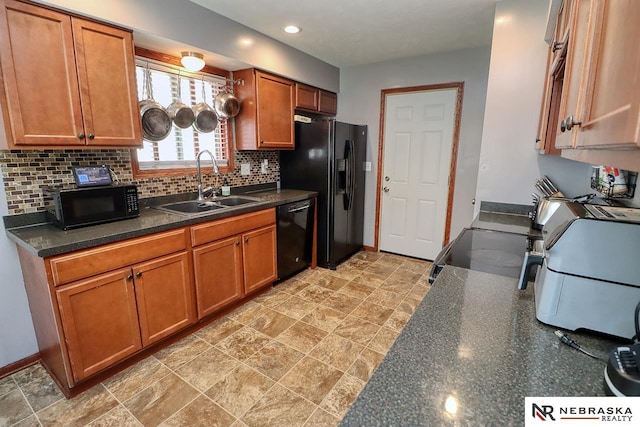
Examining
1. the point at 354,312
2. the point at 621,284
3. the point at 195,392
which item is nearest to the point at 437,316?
the point at 621,284

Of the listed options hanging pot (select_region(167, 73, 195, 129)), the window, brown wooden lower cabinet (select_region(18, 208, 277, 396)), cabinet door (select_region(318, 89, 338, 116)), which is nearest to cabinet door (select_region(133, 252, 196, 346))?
brown wooden lower cabinet (select_region(18, 208, 277, 396))

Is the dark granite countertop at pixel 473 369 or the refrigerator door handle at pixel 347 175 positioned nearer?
the dark granite countertop at pixel 473 369

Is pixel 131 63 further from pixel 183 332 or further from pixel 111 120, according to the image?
pixel 183 332

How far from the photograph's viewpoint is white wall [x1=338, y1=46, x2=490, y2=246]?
317 centimetres

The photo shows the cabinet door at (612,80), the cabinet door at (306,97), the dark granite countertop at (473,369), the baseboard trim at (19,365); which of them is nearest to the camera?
the cabinet door at (612,80)

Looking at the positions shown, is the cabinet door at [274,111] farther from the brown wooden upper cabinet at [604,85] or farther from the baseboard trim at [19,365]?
the brown wooden upper cabinet at [604,85]

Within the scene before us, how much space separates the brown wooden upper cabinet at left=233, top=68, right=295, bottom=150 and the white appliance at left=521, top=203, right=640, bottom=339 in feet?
8.45

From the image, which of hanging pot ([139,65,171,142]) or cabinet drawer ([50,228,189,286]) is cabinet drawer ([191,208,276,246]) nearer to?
cabinet drawer ([50,228,189,286])

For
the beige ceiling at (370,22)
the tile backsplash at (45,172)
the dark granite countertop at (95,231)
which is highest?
the beige ceiling at (370,22)

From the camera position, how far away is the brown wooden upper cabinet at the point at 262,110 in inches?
113

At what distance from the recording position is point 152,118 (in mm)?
2275

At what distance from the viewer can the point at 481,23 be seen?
Answer: 8.25ft

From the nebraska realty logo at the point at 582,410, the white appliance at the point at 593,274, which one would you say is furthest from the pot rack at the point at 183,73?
the nebraska realty logo at the point at 582,410

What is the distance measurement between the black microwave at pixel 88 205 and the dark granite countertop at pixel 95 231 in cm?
5
